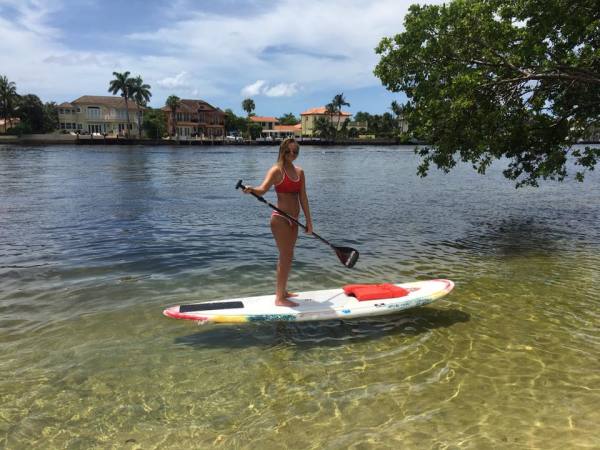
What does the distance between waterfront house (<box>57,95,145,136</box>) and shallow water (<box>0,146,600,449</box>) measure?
131m

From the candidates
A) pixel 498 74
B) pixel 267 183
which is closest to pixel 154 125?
pixel 498 74

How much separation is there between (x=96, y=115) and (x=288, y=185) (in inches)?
5568

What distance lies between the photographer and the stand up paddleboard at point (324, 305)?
6.85 meters

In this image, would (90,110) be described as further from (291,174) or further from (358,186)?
(291,174)

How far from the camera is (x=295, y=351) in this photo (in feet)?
21.4

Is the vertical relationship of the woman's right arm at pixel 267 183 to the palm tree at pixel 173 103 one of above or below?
below

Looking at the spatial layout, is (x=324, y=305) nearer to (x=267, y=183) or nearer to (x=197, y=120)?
(x=267, y=183)

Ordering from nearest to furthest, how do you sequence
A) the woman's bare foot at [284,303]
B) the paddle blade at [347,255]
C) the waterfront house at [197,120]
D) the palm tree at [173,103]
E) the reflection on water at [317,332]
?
the reflection on water at [317,332], the woman's bare foot at [284,303], the paddle blade at [347,255], the palm tree at [173,103], the waterfront house at [197,120]

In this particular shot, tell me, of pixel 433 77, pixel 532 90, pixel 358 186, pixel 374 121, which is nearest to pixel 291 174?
pixel 433 77

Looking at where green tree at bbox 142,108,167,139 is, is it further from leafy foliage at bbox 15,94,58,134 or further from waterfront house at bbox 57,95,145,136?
leafy foliage at bbox 15,94,58,134

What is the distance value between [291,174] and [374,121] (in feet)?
586

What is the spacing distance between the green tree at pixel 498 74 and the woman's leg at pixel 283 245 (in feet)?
25.7

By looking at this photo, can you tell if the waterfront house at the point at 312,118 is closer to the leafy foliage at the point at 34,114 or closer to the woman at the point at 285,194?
the leafy foliage at the point at 34,114

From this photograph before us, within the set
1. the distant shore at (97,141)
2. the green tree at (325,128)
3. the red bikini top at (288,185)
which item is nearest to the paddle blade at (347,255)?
the red bikini top at (288,185)
